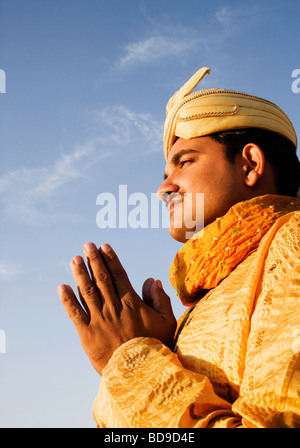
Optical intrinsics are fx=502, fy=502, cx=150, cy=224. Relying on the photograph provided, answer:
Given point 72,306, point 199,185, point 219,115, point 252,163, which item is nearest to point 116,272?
point 72,306

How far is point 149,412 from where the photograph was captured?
191cm

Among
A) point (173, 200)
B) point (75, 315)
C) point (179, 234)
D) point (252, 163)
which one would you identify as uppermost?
point (252, 163)

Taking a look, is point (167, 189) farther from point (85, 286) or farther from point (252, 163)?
point (85, 286)

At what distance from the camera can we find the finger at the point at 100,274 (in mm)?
2510

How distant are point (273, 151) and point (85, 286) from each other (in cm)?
157

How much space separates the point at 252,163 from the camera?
3.16 metres

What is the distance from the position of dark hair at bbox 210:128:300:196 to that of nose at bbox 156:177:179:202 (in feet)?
1.30

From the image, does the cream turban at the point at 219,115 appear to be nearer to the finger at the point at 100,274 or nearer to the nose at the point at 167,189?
the nose at the point at 167,189

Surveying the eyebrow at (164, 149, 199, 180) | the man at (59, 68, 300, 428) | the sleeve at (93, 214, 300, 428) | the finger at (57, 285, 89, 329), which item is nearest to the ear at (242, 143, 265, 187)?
the man at (59, 68, 300, 428)

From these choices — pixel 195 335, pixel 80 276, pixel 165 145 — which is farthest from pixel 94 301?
pixel 165 145

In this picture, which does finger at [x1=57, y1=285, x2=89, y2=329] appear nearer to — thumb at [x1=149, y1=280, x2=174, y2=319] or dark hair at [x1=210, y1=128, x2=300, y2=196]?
thumb at [x1=149, y1=280, x2=174, y2=319]

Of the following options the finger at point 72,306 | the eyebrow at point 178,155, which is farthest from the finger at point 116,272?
the eyebrow at point 178,155

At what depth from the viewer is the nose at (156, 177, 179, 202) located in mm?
3100
